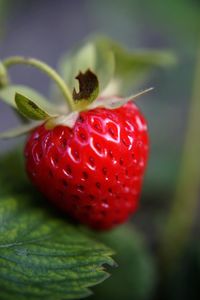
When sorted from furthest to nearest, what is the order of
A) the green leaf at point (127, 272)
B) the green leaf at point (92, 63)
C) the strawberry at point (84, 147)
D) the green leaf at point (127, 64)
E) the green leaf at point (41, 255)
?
1. the green leaf at point (127, 272)
2. the green leaf at point (127, 64)
3. the green leaf at point (92, 63)
4. the strawberry at point (84, 147)
5. the green leaf at point (41, 255)

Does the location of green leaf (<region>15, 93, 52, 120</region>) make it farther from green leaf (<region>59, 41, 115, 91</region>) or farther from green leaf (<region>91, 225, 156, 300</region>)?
green leaf (<region>91, 225, 156, 300</region>)

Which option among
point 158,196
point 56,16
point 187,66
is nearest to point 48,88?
point 56,16

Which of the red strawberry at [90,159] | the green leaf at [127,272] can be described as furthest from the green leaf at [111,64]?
the green leaf at [127,272]

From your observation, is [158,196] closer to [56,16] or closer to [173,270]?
[173,270]

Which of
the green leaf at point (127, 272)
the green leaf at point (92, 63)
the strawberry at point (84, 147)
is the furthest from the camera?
the green leaf at point (127, 272)

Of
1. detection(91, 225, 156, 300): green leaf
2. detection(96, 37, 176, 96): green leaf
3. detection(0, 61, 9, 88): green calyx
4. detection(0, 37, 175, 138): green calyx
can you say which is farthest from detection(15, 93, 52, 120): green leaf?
detection(91, 225, 156, 300): green leaf

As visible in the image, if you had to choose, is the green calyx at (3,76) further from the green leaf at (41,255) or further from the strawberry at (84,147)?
the green leaf at (41,255)

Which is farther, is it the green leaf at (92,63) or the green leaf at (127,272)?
the green leaf at (127,272)

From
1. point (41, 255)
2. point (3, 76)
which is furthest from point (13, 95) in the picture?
point (41, 255)
